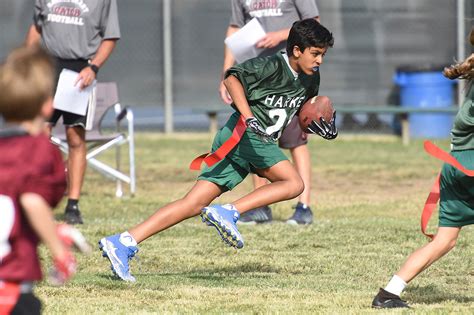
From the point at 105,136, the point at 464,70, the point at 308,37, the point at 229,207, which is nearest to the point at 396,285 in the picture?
the point at 464,70

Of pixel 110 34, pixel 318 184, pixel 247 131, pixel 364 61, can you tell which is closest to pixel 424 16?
pixel 364 61

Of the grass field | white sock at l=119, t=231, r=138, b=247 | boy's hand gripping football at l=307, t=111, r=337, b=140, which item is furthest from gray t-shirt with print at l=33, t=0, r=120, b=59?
white sock at l=119, t=231, r=138, b=247

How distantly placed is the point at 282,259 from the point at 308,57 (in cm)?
141

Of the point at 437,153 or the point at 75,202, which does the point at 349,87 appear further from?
the point at 437,153

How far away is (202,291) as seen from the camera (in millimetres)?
6215

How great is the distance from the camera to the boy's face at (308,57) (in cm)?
671

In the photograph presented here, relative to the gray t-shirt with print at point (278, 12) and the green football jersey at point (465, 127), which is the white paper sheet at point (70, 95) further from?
the green football jersey at point (465, 127)

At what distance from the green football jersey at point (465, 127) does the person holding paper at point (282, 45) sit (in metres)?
3.38

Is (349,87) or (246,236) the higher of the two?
(246,236)

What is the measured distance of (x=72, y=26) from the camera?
29.7ft

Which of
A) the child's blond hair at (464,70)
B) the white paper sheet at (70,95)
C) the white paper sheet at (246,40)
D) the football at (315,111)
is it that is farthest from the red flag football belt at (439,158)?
A: the white paper sheet at (70,95)

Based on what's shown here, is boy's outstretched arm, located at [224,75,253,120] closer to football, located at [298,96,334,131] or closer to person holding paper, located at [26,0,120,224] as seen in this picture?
football, located at [298,96,334,131]

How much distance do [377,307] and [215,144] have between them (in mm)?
1619

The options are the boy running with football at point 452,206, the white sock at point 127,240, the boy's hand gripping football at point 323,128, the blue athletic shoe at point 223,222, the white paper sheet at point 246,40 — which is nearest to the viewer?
the boy running with football at point 452,206
